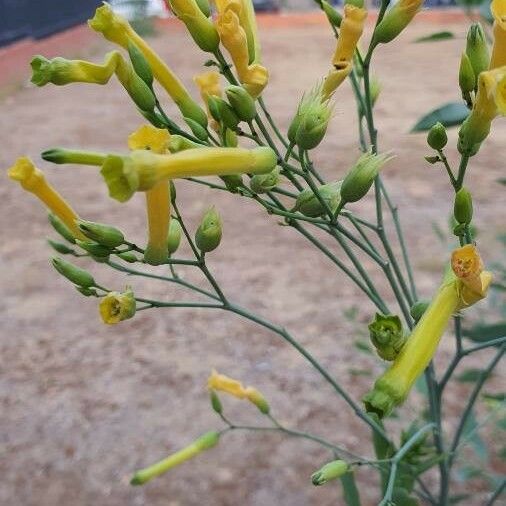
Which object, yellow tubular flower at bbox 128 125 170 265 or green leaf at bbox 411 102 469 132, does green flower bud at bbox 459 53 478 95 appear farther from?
green leaf at bbox 411 102 469 132

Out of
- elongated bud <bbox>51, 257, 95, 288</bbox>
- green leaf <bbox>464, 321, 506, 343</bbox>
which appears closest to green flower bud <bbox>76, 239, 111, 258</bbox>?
elongated bud <bbox>51, 257, 95, 288</bbox>

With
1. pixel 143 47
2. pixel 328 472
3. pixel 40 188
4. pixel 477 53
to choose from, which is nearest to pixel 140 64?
pixel 143 47

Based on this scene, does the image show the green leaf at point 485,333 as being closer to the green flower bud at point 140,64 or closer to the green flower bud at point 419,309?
the green flower bud at point 419,309

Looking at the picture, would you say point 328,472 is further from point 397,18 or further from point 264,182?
point 397,18

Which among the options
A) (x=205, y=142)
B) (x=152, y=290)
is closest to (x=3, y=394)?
(x=152, y=290)

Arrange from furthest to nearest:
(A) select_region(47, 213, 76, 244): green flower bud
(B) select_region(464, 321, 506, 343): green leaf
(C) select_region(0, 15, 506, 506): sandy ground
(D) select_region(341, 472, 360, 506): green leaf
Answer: (C) select_region(0, 15, 506, 506): sandy ground → (B) select_region(464, 321, 506, 343): green leaf → (D) select_region(341, 472, 360, 506): green leaf → (A) select_region(47, 213, 76, 244): green flower bud

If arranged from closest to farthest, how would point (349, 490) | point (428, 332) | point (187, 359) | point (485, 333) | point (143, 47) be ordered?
1. point (428, 332)
2. point (143, 47)
3. point (349, 490)
4. point (485, 333)
5. point (187, 359)

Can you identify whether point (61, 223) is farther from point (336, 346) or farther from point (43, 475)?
point (336, 346)
